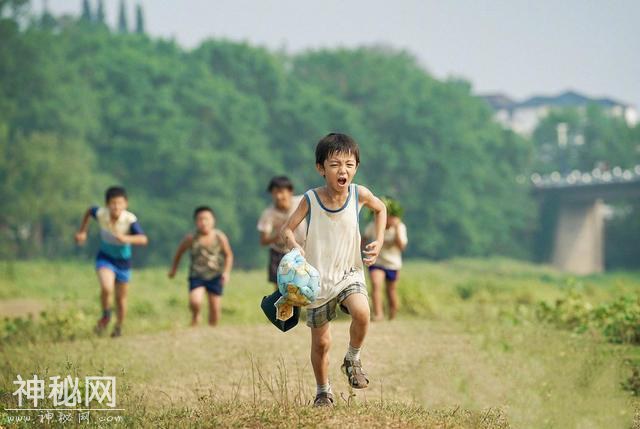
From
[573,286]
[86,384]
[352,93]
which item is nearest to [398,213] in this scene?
[573,286]

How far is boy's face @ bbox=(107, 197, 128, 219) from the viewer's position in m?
12.1

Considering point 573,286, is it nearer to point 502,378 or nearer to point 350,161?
point 502,378

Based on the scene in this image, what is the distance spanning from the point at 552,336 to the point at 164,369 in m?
4.31

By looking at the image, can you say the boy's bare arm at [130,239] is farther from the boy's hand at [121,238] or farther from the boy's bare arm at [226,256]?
the boy's bare arm at [226,256]

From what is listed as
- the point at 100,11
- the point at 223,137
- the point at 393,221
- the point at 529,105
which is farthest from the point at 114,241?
the point at 529,105

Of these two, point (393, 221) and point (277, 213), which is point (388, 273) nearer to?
point (393, 221)

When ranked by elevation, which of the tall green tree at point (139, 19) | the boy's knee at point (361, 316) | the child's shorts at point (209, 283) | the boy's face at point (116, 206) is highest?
→ the tall green tree at point (139, 19)

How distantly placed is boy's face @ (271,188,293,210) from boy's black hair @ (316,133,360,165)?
586 cm

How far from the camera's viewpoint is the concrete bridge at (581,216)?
61344 millimetres

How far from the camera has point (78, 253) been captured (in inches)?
1791

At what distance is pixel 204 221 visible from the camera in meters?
12.8

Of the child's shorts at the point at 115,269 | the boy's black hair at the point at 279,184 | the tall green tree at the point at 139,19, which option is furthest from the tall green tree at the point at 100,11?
the child's shorts at the point at 115,269

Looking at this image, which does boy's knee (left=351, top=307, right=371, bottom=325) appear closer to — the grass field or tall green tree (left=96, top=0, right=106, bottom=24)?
the grass field

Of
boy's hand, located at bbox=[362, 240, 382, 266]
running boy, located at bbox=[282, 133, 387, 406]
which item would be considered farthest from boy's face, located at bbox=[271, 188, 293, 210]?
boy's hand, located at bbox=[362, 240, 382, 266]
